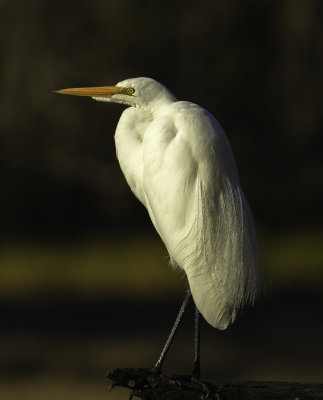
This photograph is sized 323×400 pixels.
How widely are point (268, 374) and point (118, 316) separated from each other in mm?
1712

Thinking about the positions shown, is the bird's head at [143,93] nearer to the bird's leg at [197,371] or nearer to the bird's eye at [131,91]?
the bird's eye at [131,91]

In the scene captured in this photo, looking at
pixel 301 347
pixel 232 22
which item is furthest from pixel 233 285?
pixel 232 22

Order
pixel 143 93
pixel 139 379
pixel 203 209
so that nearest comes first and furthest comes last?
pixel 139 379
pixel 203 209
pixel 143 93

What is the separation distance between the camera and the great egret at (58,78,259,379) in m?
2.06

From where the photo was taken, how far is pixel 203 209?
6.79ft

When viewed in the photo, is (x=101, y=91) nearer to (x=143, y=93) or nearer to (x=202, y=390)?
(x=143, y=93)

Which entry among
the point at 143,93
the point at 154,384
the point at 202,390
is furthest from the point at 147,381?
the point at 143,93

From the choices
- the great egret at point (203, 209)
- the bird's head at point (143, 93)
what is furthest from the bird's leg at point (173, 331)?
the bird's head at point (143, 93)

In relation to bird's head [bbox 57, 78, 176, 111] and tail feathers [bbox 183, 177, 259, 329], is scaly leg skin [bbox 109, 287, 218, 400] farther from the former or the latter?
bird's head [bbox 57, 78, 176, 111]

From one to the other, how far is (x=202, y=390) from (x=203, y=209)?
0.41m

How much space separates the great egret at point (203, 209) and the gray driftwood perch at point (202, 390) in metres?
0.10

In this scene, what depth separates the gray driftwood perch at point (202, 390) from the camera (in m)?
1.93

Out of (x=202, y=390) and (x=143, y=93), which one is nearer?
(x=202, y=390)

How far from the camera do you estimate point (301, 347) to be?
16.3 ft
